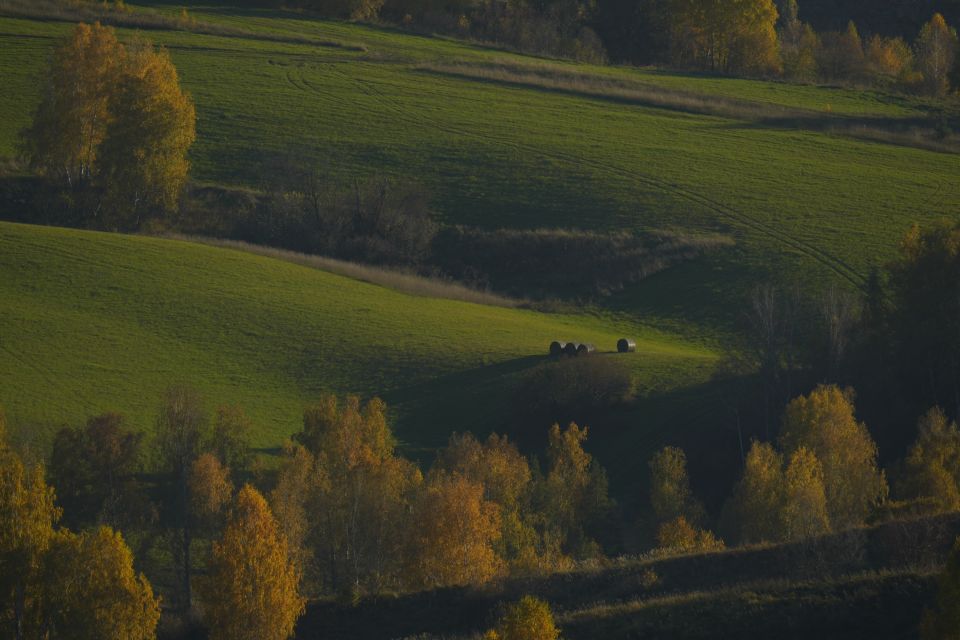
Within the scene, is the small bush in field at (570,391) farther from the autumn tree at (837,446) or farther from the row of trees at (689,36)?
the row of trees at (689,36)

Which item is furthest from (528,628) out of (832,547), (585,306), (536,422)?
(585,306)

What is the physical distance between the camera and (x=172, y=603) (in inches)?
1677

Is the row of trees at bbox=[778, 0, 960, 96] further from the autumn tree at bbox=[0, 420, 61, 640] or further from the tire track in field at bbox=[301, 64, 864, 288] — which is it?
the autumn tree at bbox=[0, 420, 61, 640]

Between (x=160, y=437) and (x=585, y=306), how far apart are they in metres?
28.8

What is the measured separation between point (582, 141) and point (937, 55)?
47.0 m

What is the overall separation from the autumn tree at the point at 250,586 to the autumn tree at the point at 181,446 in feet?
21.4

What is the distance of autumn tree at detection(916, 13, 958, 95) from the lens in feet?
366

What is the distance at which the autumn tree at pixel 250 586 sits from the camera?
116 feet

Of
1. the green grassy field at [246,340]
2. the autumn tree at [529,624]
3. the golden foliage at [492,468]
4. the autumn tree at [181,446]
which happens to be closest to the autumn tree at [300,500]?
the autumn tree at [181,446]

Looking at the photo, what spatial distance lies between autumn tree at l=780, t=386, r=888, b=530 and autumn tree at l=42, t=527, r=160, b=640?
75.9 feet

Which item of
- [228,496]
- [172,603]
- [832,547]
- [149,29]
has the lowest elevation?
[172,603]

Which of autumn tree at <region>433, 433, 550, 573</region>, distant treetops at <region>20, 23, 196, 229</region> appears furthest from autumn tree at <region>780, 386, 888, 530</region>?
distant treetops at <region>20, 23, 196, 229</region>

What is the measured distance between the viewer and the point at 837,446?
48.3 metres

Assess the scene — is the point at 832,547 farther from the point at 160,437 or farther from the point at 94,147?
the point at 94,147
